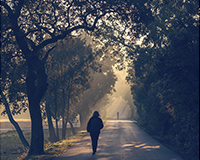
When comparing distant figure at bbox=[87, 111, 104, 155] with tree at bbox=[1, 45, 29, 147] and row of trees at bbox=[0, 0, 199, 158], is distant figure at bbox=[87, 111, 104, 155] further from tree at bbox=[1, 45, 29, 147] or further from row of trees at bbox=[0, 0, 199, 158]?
tree at bbox=[1, 45, 29, 147]

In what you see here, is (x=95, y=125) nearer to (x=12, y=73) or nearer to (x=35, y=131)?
(x=35, y=131)

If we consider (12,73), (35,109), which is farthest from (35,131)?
(12,73)

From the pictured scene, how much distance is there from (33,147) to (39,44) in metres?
5.15

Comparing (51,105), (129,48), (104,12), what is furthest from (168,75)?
(51,105)

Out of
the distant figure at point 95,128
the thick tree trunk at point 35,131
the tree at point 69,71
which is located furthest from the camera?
the tree at point 69,71

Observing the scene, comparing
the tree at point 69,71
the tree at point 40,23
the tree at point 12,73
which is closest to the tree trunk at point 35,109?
the tree at point 40,23

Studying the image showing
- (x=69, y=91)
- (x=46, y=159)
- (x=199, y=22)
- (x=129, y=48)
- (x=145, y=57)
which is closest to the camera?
(x=199, y=22)

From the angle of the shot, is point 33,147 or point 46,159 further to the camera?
point 33,147

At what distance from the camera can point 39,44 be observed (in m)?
16.8

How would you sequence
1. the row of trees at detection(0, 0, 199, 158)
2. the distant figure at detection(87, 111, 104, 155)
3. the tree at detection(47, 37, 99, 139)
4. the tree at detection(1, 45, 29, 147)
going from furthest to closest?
the tree at detection(47, 37, 99, 139), the tree at detection(1, 45, 29, 147), the distant figure at detection(87, 111, 104, 155), the row of trees at detection(0, 0, 199, 158)

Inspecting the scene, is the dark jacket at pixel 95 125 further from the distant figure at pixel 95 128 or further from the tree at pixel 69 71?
the tree at pixel 69 71

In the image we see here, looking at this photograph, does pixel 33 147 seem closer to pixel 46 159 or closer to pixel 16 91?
pixel 46 159

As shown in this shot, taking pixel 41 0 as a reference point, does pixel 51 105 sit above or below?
below

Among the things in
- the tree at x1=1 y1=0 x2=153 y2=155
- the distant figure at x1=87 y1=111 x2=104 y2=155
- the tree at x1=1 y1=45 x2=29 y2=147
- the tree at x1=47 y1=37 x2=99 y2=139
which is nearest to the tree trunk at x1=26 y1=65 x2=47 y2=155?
the tree at x1=1 y1=0 x2=153 y2=155
